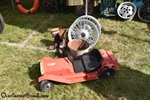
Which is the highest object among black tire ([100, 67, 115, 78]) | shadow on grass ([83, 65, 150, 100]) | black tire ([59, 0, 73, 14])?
black tire ([59, 0, 73, 14])

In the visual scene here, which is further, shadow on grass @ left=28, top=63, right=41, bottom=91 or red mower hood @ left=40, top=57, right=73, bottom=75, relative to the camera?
shadow on grass @ left=28, top=63, right=41, bottom=91

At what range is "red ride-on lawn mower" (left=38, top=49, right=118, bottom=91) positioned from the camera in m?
3.55

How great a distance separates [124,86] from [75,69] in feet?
3.30

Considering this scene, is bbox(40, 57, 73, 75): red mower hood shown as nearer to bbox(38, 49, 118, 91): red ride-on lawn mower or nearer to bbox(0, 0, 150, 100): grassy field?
bbox(38, 49, 118, 91): red ride-on lawn mower

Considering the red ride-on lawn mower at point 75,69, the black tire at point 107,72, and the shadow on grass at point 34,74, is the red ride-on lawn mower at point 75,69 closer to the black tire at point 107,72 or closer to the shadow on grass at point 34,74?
the black tire at point 107,72

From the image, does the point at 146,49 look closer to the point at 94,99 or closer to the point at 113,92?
the point at 113,92

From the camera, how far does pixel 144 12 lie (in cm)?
588

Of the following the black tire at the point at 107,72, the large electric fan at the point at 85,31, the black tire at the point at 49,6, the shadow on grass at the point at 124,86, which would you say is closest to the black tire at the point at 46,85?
the shadow on grass at the point at 124,86

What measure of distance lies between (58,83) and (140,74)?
1706 millimetres


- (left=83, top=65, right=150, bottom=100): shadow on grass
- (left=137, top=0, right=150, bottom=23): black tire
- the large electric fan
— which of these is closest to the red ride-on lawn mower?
(left=83, top=65, right=150, bottom=100): shadow on grass

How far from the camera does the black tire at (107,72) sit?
3.70 m

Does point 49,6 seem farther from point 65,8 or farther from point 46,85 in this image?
Answer: point 46,85

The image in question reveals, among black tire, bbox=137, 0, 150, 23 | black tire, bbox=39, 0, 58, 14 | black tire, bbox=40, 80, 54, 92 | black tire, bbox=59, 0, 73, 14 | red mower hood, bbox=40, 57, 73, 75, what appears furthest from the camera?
black tire, bbox=59, 0, 73, 14

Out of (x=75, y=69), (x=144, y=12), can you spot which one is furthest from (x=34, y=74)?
(x=144, y=12)
